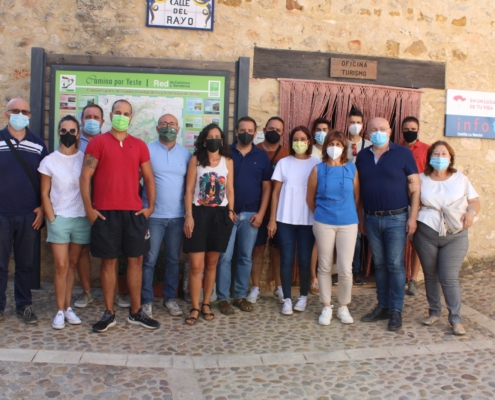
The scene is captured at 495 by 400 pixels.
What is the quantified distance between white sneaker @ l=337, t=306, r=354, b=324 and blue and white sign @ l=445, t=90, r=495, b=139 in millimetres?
2871

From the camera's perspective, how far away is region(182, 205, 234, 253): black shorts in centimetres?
450

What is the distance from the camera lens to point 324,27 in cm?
579

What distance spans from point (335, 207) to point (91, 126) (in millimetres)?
2516

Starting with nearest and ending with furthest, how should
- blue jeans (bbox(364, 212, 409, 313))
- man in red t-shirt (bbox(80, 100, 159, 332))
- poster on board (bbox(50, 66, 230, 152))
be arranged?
1. man in red t-shirt (bbox(80, 100, 159, 332))
2. blue jeans (bbox(364, 212, 409, 313))
3. poster on board (bbox(50, 66, 230, 152))

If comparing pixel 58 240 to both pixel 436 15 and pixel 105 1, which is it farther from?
pixel 436 15

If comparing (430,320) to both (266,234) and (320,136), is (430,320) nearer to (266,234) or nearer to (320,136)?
(266,234)

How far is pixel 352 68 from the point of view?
5844 mm

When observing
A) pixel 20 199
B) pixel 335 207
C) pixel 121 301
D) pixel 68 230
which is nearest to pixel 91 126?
pixel 20 199

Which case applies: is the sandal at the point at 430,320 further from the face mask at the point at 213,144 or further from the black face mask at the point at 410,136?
the face mask at the point at 213,144

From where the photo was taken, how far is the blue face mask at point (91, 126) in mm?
4770

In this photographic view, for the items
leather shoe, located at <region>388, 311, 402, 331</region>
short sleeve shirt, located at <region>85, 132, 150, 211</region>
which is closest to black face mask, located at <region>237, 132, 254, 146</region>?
short sleeve shirt, located at <region>85, 132, 150, 211</region>

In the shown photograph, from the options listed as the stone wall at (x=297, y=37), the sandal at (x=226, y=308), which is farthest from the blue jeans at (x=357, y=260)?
the sandal at (x=226, y=308)

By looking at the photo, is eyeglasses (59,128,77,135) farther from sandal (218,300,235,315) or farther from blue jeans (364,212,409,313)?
blue jeans (364,212,409,313)

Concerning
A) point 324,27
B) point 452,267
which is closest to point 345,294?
point 452,267
